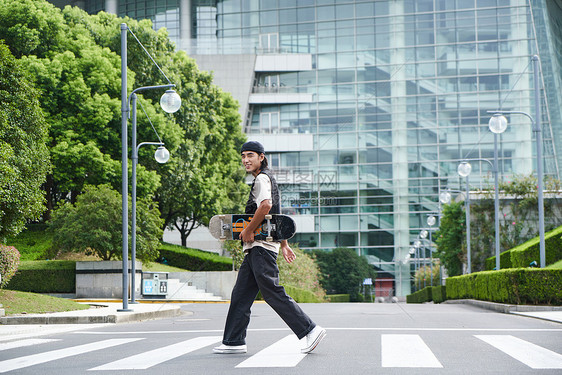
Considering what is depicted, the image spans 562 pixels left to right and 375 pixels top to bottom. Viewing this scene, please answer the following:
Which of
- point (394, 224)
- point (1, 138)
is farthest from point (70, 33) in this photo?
point (394, 224)

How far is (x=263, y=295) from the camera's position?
7.36m

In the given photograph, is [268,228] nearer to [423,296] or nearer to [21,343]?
[21,343]

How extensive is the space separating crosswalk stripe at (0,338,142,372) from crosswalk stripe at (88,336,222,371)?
2.77 ft

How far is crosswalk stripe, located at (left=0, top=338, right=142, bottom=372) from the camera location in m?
7.38

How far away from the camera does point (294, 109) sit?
66250 millimetres

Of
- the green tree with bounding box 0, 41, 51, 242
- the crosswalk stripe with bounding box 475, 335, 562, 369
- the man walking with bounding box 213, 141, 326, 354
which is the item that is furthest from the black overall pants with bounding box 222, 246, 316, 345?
the green tree with bounding box 0, 41, 51, 242

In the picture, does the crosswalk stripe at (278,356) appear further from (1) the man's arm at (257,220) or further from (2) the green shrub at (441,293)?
(2) the green shrub at (441,293)

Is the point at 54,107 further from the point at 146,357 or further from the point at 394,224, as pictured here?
the point at 394,224

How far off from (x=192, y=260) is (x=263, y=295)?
117 feet

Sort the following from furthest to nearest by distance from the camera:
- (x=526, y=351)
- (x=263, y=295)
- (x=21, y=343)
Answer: (x=21, y=343) < (x=526, y=351) < (x=263, y=295)

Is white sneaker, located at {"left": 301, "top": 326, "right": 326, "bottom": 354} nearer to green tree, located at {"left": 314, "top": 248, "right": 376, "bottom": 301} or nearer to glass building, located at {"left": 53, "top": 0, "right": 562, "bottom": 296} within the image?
green tree, located at {"left": 314, "top": 248, "right": 376, "bottom": 301}

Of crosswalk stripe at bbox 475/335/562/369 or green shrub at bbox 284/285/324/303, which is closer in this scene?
crosswalk stripe at bbox 475/335/562/369

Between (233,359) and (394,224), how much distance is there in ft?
183

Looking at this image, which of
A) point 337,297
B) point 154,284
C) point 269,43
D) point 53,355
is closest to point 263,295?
point 53,355
